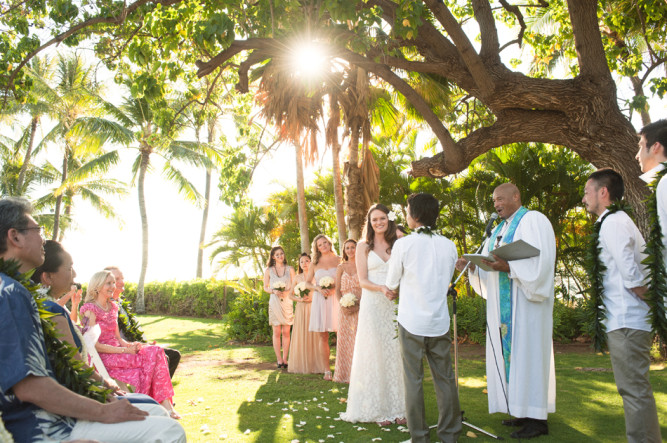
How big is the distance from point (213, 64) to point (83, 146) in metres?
24.0

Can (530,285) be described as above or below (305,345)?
above

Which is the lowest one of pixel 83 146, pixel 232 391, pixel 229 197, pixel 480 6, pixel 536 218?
pixel 232 391

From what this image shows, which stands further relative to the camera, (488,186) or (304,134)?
(488,186)

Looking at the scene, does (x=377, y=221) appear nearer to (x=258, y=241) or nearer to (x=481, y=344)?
(x=481, y=344)

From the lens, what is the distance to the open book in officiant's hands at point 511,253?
5.07 metres

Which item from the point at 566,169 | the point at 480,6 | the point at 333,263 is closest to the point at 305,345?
the point at 333,263

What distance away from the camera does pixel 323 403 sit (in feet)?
23.8

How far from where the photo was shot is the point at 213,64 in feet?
27.0

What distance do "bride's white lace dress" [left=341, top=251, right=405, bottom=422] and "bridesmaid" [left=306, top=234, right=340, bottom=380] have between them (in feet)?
11.0

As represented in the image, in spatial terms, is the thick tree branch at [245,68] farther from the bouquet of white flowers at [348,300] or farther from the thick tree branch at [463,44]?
the bouquet of white flowers at [348,300]

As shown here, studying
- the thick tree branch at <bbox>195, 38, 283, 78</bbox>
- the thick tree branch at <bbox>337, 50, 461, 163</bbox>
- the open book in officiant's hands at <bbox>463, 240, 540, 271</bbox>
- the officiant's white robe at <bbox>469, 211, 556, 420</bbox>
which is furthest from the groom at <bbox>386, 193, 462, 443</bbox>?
the thick tree branch at <bbox>337, 50, 461, 163</bbox>

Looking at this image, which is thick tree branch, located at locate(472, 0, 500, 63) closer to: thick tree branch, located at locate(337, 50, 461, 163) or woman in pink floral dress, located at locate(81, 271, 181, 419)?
thick tree branch, located at locate(337, 50, 461, 163)

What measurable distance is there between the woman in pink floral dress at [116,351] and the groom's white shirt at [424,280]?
304 centimetres

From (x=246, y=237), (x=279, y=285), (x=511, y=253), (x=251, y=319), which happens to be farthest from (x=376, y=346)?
(x=246, y=237)
